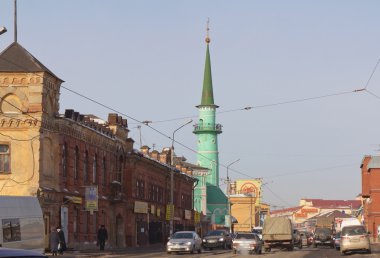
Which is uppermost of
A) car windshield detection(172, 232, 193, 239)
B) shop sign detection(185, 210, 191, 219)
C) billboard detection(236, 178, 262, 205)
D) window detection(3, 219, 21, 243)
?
billboard detection(236, 178, 262, 205)

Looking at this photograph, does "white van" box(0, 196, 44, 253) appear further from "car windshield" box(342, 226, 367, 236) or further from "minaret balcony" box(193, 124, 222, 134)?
"minaret balcony" box(193, 124, 222, 134)

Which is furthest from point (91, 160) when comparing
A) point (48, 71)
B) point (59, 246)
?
point (59, 246)

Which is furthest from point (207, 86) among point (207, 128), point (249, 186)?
point (249, 186)

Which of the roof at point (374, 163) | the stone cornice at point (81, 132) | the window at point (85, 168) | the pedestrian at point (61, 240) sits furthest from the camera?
the roof at point (374, 163)

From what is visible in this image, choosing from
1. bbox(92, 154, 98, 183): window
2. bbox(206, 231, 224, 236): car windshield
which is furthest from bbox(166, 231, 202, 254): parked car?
bbox(206, 231, 224, 236): car windshield

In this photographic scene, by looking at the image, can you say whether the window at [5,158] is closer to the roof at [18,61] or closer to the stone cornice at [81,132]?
the stone cornice at [81,132]

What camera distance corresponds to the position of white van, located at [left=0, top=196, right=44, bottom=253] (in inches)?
1118

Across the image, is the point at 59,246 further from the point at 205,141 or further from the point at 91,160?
the point at 205,141

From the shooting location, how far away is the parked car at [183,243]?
46.5 metres

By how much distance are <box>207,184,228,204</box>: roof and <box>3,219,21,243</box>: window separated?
9864 cm

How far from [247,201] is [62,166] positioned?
10266cm

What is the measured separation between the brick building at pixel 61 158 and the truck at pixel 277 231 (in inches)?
472

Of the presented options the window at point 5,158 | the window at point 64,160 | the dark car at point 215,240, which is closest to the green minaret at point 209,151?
the dark car at point 215,240

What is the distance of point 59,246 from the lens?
42562mm
